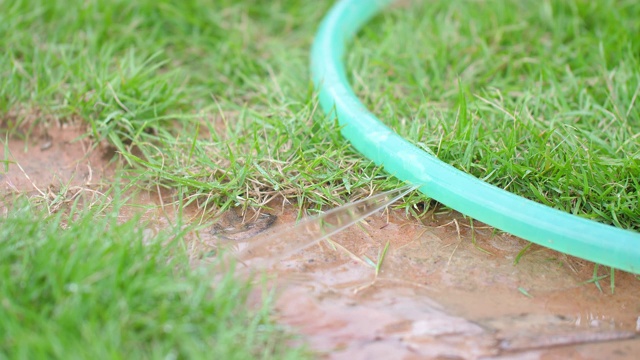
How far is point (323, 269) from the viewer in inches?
85.0

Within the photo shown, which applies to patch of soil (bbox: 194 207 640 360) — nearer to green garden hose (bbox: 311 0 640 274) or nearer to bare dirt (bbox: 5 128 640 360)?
bare dirt (bbox: 5 128 640 360)

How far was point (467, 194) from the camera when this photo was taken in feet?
7.22

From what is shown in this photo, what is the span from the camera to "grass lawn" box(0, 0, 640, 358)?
70.5 inches

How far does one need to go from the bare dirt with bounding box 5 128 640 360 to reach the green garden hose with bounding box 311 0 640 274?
12cm

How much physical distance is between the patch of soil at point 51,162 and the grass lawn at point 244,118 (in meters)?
0.05

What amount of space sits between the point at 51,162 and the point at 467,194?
1.53m

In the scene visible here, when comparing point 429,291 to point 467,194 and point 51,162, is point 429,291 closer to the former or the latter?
point 467,194

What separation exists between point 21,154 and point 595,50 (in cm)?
242

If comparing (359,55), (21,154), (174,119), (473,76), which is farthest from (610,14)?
(21,154)

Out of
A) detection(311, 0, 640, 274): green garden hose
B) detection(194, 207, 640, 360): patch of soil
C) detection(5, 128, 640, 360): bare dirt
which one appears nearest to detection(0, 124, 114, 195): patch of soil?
detection(5, 128, 640, 360): bare dirt

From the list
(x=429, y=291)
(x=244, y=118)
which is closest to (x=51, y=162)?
(x=244, y=118)

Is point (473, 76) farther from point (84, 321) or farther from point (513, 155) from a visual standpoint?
point (84, 321)

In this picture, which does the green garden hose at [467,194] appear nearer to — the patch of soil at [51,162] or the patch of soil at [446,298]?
the patch of soil at [446,298]

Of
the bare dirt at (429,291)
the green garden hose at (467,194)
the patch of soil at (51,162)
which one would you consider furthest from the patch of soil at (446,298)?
the patch of soil at (51,162)
